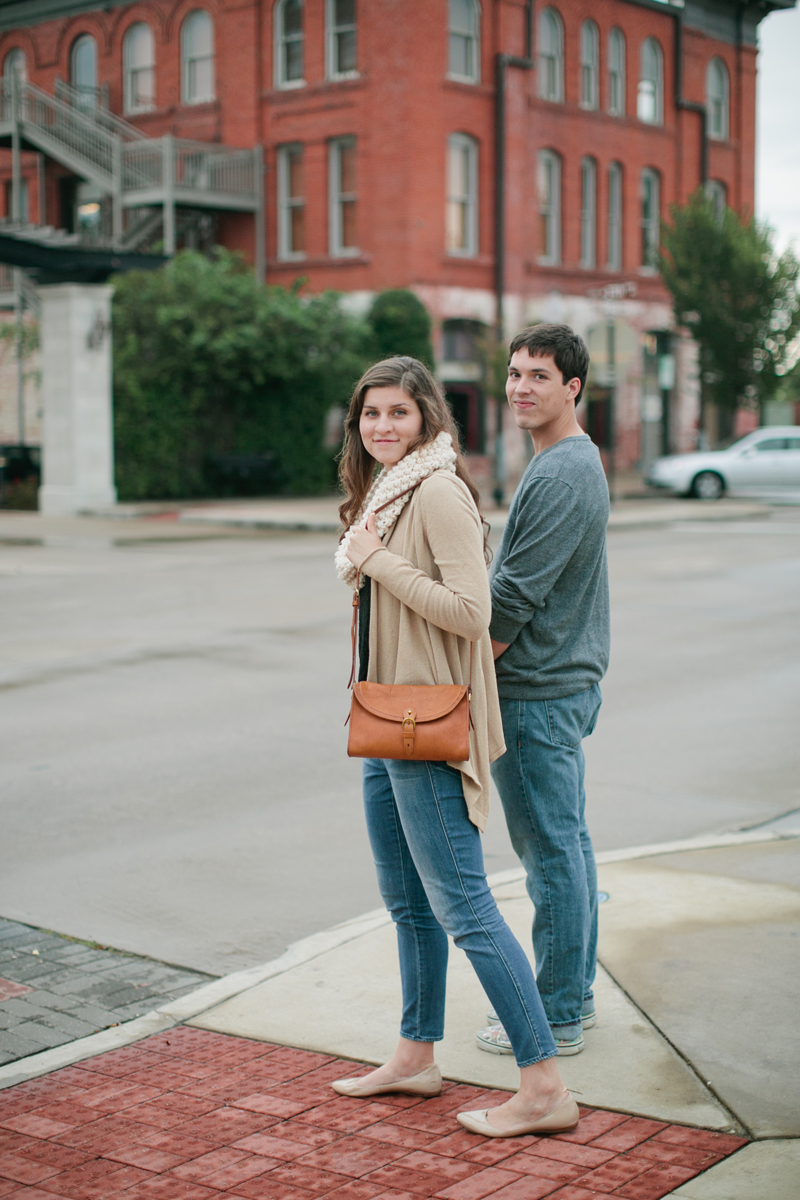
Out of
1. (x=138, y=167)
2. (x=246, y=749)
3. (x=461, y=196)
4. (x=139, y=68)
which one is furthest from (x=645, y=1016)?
(x=139, y=68)

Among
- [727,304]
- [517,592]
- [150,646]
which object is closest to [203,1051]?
[517,592]

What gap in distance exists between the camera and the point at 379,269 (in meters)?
30.7

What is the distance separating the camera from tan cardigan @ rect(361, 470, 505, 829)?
10.3 feet

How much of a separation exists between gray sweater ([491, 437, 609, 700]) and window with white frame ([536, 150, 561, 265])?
103ft

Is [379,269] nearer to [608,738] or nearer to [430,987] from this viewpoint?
[608,738]

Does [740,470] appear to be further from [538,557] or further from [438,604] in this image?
[438,604]

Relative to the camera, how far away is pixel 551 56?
1318 inches

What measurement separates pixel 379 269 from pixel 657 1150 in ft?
95.1

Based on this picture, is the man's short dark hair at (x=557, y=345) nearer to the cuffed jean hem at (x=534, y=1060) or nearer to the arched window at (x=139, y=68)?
the cuffed jean hem at (x=534, y=1060)

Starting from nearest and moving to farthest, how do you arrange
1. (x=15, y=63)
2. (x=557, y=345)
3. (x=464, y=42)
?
1. (x=557, y=345)
2. (x=464, y=42)
3. (x=15, y=63)

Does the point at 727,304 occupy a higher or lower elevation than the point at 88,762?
higher

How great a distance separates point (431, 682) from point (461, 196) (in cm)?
2990

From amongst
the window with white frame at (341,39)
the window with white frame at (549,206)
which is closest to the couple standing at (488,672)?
the window with white frame at (341,39)

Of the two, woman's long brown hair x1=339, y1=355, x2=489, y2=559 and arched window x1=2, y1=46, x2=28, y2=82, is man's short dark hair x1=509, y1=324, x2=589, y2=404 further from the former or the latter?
arched window x1=2, y1=46, x2=28, y2=82
